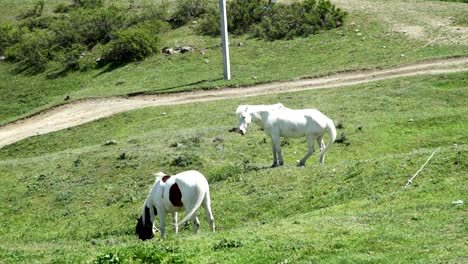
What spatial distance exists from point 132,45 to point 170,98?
1039 cm

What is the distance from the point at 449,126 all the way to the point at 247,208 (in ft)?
40.9

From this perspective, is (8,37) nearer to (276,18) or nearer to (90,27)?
(90,27)

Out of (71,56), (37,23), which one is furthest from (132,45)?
(37,23)

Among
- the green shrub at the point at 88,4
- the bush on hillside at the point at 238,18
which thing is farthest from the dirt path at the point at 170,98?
the green shrub at the point at 88,4

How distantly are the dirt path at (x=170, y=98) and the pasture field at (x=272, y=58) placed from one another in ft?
3.14

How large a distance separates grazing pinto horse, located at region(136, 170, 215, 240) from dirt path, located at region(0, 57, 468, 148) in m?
23.8

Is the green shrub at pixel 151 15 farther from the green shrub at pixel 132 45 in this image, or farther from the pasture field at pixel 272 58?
the green shrub at pixel 132 45

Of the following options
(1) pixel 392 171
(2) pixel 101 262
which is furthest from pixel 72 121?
(2) pixel 101 262

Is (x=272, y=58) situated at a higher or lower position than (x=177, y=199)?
lower

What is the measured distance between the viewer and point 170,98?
1791 inches

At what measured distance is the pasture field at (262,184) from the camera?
1533cm

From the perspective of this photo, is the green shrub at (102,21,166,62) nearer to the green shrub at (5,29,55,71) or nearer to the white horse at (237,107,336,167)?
the green shrub at (5,29,55,71)

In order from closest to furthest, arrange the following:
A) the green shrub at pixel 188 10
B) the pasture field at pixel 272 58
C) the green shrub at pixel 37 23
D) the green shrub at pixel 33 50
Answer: the pasture field at pixel 272 58
the green shrub at pixel 33 50
the green shrub at pixel 188 10
the green shrub at pixel 37 23

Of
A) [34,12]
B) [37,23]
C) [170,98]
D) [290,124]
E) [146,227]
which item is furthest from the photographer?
[34,12]
